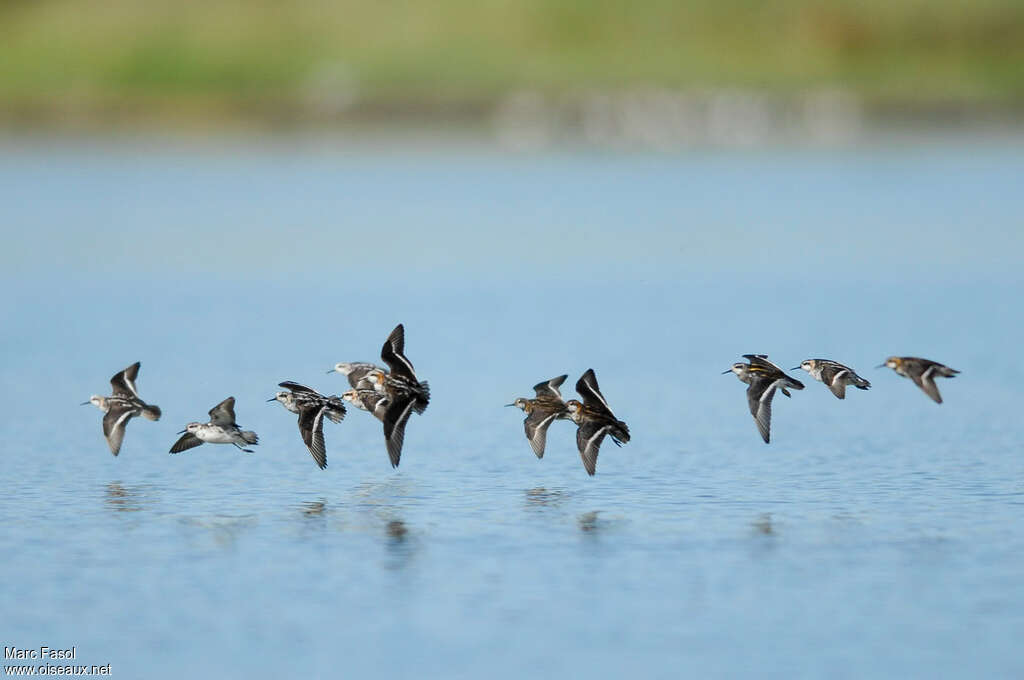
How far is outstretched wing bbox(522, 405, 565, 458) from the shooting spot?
79.8 ft

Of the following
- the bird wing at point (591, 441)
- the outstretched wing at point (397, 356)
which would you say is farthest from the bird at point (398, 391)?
the bird wing at point (591, 441)

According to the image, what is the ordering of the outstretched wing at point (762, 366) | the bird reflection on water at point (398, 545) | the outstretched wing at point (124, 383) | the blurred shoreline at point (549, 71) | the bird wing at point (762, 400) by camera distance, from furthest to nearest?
the blurred shoreline at point (549, 71), the outstretched wing at point (124, 383), the outstretched wing at point (762, 366), the bird wing at point (762, 400), the bird reflection on water at point (398, 545)

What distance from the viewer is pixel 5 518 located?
23.2 m

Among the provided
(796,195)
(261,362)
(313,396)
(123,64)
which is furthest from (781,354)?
(123,64)

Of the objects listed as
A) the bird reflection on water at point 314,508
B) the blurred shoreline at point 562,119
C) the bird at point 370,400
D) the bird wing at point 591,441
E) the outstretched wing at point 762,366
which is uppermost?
the blurred shoreline at point 562,119

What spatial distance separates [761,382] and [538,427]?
9.28 feet

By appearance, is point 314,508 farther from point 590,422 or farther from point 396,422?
point 590,422

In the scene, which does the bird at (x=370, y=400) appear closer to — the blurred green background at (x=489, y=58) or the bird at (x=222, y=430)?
the bird at (x=222, y=430)

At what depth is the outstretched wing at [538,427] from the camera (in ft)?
79.8

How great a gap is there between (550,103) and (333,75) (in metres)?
27.0

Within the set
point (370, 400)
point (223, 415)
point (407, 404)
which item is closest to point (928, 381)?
point (407, 404)

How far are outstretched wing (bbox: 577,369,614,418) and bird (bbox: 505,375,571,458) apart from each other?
1.36ft

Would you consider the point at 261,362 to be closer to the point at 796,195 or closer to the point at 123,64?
the point at 796,195

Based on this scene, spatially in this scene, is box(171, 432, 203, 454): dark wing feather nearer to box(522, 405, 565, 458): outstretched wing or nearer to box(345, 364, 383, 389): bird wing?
box(345, 364, 383, 389): bird wing
